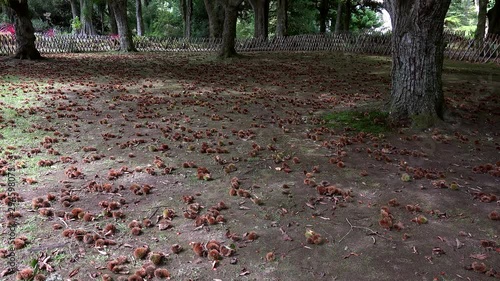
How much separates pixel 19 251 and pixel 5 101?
6567 mm

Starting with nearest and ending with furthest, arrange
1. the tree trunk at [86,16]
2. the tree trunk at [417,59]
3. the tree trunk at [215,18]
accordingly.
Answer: the tree trunk at [417,59]
the tree trunk at [215,18]
the tree trunk at [86,16]

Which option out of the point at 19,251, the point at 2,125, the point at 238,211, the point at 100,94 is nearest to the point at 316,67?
the point at 100,94

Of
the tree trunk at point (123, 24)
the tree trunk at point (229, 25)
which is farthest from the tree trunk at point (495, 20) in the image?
the tree trunk at point (123, 24)

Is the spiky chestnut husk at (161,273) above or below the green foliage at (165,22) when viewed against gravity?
below

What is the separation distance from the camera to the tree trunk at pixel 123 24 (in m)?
20.6

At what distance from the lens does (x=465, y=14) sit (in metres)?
50.5

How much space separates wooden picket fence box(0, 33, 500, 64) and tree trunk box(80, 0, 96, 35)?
8.26 m

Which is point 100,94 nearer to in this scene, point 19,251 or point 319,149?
point 319,149

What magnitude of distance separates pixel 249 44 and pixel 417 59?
18799mm

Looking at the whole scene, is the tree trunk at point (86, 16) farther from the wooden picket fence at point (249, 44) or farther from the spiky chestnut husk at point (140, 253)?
the spiky chestnut husk at point (140, 253)

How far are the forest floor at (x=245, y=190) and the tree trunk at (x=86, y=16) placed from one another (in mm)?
24908

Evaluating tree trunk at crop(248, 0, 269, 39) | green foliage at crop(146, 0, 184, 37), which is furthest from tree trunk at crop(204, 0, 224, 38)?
green foliage at crop(146, 0, 184, 37)

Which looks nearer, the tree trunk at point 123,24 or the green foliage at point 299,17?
the tree trunk at point 123,24

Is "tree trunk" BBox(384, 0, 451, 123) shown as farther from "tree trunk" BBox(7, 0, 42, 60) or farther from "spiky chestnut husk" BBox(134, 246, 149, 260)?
"tree trunk" BBox(7, 0, 42, 60)
